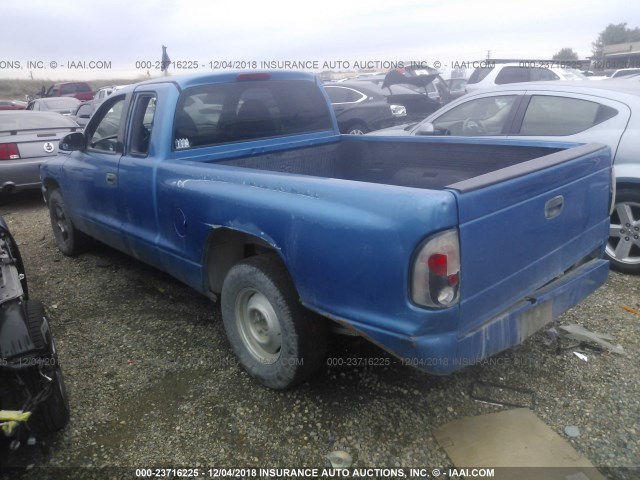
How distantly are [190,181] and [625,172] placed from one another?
138 inches

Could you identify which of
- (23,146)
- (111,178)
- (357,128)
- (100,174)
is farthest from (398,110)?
(111,178)

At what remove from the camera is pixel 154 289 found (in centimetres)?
453

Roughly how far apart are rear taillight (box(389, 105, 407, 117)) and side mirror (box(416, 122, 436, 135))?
18.2 feet

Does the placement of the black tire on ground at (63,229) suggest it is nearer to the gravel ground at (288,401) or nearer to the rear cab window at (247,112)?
the gravel ground at (288,401)

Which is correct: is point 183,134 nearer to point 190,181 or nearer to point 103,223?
point 190,181

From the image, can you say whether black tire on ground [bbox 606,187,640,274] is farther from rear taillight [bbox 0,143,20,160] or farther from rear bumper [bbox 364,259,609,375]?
rear taillight [bbox 0,143,20,160]

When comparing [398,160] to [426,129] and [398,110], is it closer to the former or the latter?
[426,129]

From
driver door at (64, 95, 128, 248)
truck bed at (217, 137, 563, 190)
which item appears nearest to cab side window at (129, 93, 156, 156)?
driver door at (64, 95, 128, 248)

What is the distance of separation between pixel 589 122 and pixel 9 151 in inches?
297

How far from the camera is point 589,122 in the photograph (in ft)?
14.5

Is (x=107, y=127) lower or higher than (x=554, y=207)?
higher

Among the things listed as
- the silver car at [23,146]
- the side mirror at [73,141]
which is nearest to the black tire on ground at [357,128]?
the silver car at [23,146]

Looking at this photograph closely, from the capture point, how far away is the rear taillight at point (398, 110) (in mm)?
11031

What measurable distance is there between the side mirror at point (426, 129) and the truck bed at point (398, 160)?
150 centimetres
